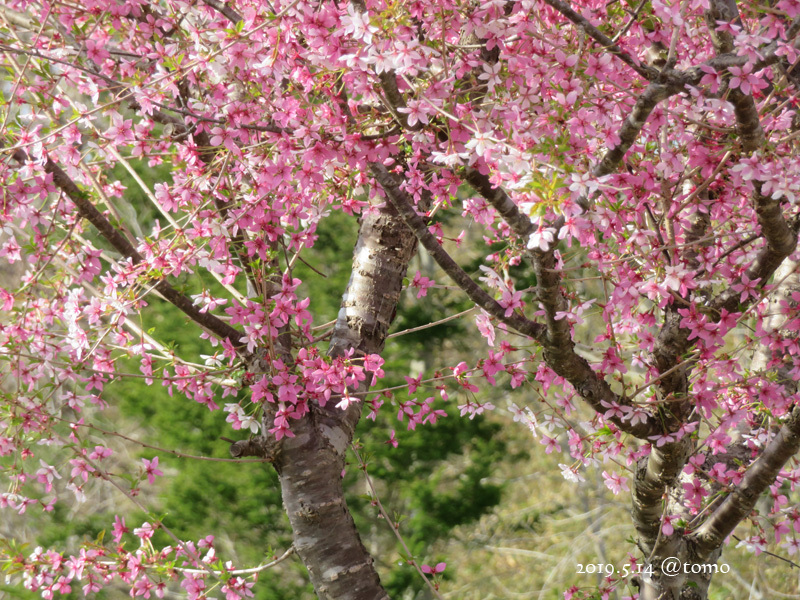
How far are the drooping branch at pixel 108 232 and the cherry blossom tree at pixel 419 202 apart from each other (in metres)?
0.01

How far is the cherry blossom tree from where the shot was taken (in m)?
1.78

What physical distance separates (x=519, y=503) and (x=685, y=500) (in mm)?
11255

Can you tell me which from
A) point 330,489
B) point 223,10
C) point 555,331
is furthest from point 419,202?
point 330,489

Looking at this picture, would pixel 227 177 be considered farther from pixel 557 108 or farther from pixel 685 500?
pixel 685 500

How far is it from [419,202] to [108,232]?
1128 mm

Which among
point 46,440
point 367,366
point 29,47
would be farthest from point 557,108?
point 46,440

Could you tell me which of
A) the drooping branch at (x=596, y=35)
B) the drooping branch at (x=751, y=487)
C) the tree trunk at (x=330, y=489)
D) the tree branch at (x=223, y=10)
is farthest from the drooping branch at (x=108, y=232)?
the drooping branch at (x=751, y=487)

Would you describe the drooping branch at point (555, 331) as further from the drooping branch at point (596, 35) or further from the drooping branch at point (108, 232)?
the drooping branch at point (108, 232)

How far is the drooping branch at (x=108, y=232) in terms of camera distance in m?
2.24

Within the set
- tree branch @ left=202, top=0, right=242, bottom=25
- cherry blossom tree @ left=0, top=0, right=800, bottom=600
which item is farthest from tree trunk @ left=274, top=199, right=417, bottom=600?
tree branch @ left=202, top=0, right=242, bottom=25

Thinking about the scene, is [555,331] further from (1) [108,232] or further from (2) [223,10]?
(1) [108,232]

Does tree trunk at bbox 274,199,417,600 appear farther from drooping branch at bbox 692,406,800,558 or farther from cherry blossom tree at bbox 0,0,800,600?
drooping branch at bbox 692,406,800,558

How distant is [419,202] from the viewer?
2750 mm

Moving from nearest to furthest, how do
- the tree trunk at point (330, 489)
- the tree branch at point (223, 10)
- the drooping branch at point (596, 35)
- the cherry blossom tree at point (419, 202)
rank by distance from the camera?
1. the drooping branch at point (596, 35)
2. the cherry blossom tree at point (419, 202)
3. the tree branch at point (223, 10)
4. the tree trunk at point (330, 489)
